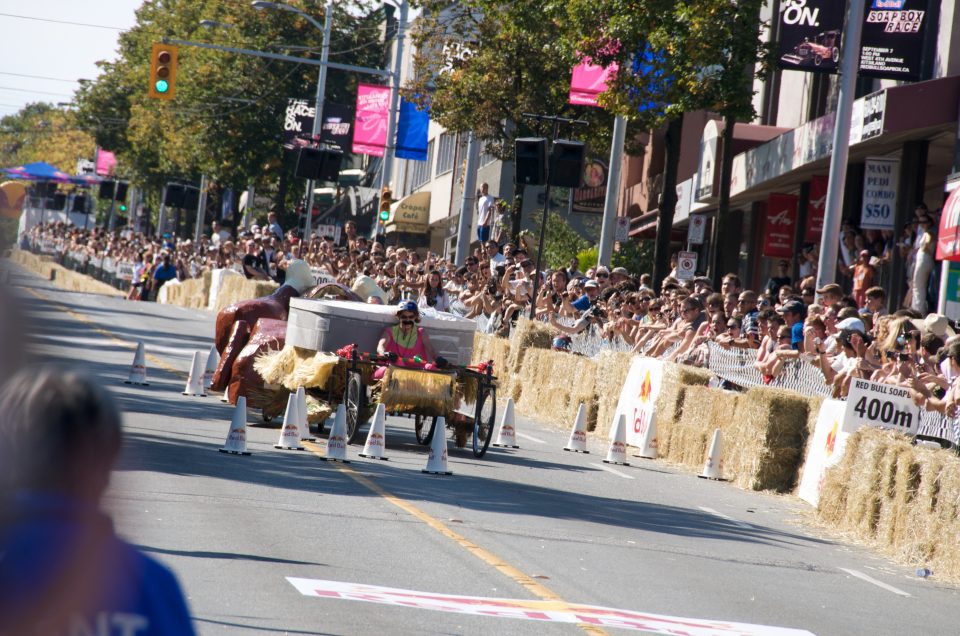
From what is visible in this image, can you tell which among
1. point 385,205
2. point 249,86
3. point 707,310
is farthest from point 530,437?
point 249,86

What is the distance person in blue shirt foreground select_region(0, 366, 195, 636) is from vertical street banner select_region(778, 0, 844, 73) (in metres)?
23.0

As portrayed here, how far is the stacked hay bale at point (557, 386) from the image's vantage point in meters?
22.1

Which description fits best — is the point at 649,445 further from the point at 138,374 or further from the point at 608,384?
the point at 138,374

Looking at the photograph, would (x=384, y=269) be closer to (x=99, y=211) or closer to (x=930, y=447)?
(x=930, y=447)

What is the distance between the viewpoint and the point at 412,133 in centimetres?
5247

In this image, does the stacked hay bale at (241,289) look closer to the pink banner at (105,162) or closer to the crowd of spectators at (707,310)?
the crowd of spectators at (707,310)

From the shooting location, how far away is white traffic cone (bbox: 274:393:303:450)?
15305mm

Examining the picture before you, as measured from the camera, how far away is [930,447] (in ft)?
42.6

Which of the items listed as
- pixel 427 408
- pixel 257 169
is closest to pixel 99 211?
pixel 257 169

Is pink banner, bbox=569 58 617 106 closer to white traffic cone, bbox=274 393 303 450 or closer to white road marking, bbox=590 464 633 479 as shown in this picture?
white road marking, bbox=590 464 633 479

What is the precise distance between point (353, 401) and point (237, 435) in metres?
2.00

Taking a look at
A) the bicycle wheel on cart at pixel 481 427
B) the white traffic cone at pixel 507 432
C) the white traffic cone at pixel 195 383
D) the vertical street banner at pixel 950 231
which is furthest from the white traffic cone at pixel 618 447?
the white traffic cone at pixel 195 383

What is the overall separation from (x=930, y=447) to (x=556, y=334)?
40.4 feet

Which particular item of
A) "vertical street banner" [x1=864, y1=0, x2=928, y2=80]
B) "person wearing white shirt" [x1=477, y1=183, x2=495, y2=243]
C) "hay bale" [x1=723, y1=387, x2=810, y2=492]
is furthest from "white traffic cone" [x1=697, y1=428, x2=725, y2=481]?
"person wearing white shirt" [x1=477, y1=183, x2=495, y2=243]
